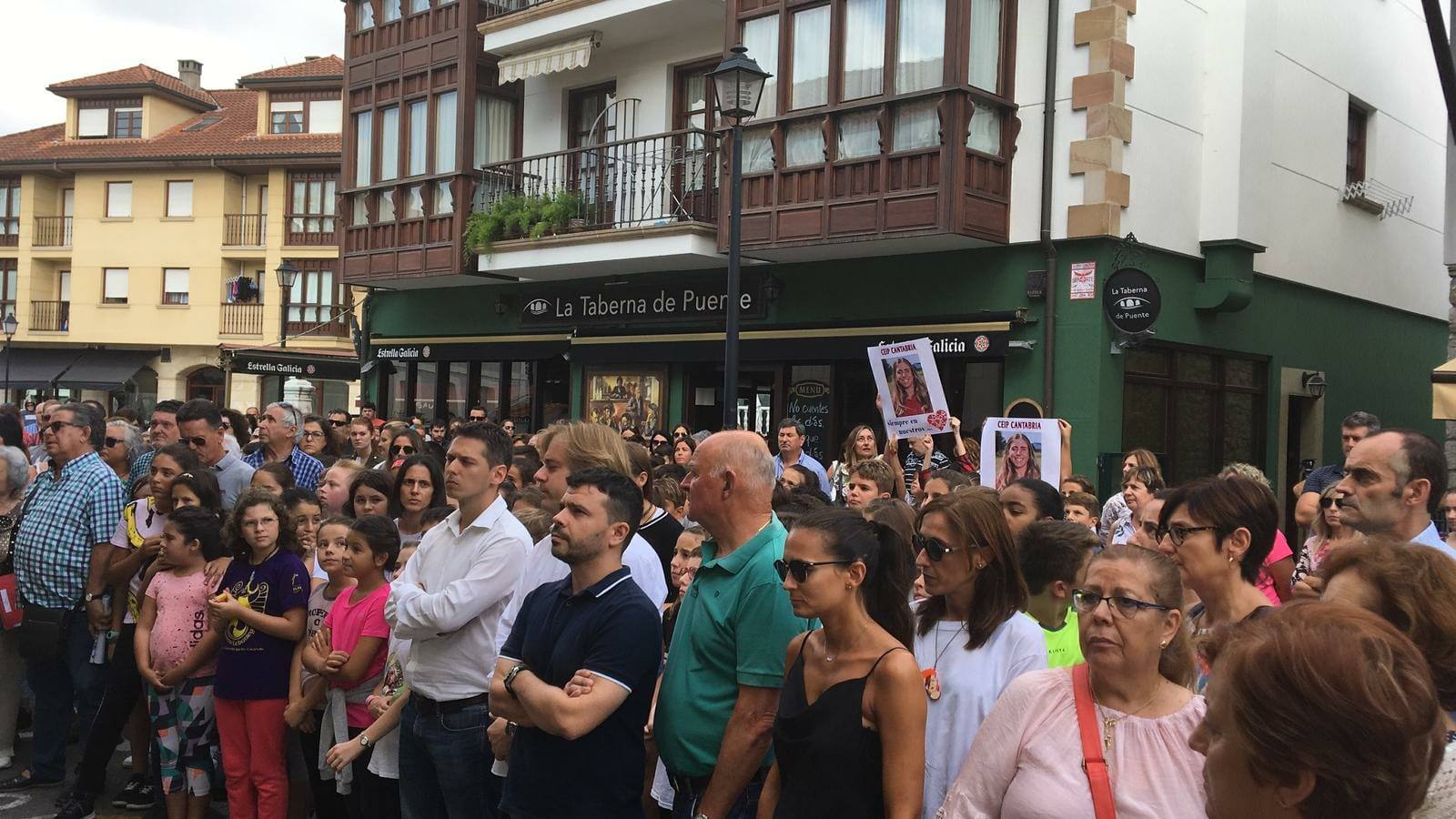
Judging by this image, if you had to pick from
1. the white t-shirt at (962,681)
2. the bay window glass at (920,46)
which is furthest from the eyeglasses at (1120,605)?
the bay window glass at (920,46)

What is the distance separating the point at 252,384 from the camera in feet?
128

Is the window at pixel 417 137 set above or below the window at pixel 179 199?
below

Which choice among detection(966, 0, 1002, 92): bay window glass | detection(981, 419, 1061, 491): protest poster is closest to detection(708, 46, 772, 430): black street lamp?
detection(981, 419, 1061, 491): protest poster

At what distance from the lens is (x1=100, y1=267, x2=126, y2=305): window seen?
40094 mm

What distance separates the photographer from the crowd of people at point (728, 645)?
2.48 metres

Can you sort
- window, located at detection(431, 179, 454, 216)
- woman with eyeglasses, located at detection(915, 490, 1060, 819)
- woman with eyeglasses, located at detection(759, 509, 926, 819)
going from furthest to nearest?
window, located at detection(431, 179, 454, 216) → woman with eyeglasses, located at detection(915, 490, 1060, 819) → woman with eyeglasses, located at detection(759, 509, 926, 819)

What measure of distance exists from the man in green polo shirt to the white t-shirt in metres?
0.45

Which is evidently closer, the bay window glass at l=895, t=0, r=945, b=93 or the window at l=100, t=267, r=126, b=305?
the bay window glass at l=895, t=0, r=945, b=93

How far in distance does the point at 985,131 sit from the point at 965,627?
415 inches

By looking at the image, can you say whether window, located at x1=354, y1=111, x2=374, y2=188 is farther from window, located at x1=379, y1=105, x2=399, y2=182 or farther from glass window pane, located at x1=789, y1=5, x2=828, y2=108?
glass window pane, located at x1=789, y1=5, x2=828, y2=108

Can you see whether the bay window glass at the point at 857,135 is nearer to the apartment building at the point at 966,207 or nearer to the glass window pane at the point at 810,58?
the apartment building at the point at 966,207

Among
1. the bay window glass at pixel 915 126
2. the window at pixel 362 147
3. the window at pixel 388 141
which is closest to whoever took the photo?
the bay window glass at pixel 915 126

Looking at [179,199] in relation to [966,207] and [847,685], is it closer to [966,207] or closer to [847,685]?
[966,207]

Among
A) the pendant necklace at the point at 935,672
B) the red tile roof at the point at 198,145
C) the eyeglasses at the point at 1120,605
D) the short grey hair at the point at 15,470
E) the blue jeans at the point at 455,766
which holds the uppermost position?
the red tile roof at the point at 198,145
